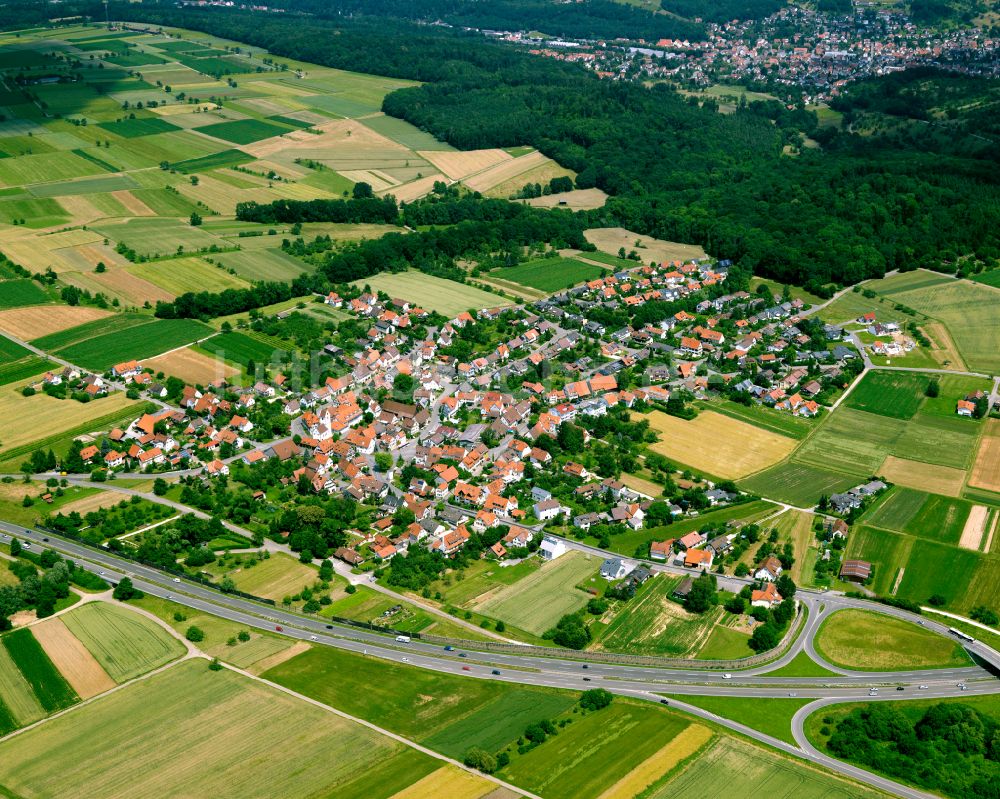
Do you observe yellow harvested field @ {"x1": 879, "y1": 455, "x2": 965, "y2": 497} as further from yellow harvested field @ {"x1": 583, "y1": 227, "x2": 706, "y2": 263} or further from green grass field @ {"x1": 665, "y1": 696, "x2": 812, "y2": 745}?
yellow harvested field @ {"x1": 583, "y1": 227, "x2": 706, "y2": 263}

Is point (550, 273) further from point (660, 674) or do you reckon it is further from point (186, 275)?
point (660, 674)

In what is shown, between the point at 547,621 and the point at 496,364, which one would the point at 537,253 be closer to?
the point at 496,364

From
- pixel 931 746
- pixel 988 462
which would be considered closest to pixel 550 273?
pixel 988 462

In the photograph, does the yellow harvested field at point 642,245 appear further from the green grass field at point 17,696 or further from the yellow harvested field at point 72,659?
the green grass field at point 17,696

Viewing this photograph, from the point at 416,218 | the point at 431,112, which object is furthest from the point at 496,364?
the point at 431,112

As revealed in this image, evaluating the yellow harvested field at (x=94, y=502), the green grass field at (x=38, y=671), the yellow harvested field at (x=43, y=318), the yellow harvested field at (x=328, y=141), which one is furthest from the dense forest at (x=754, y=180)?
the green grass field at (x=38, y=671)
